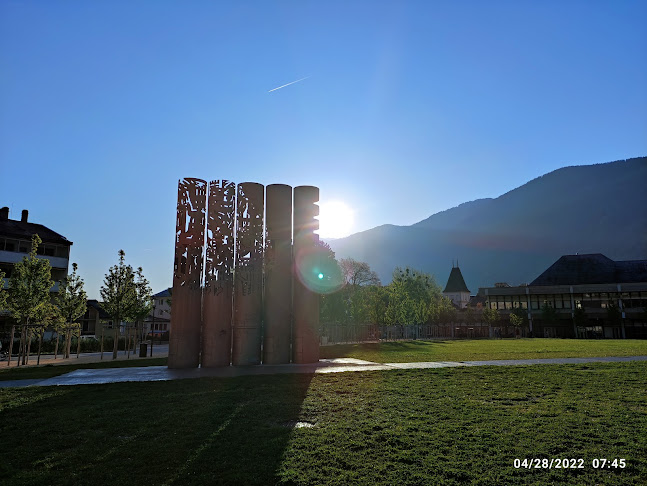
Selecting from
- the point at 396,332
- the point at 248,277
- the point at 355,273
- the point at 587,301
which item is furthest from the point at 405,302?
the point at 587,301

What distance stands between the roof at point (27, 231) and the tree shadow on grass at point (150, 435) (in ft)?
141

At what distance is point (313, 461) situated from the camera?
671 cm

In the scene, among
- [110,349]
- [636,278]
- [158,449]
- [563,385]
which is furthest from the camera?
[636,278]

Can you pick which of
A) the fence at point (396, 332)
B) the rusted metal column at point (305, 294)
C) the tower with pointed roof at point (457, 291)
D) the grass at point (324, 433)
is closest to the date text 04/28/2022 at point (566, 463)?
the grass at point (324, 433)

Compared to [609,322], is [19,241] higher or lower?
higher

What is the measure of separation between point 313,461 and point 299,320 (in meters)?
15.2

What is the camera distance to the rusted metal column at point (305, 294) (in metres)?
21.8

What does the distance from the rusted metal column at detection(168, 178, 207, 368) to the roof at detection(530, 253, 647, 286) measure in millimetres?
97394

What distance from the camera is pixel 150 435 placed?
27.1ft

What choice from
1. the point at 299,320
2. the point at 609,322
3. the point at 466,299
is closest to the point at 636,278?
the point at 609,322

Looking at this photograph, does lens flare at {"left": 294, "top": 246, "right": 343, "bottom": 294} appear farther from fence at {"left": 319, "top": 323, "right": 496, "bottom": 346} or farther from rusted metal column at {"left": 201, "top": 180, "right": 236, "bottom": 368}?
fence at {"left": 319, "top": 323, "right": 496, "bottom": 346}

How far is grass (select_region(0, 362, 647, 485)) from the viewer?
6219 mm

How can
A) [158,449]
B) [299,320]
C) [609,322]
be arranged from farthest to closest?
[609,322], [299,320], [158,449]

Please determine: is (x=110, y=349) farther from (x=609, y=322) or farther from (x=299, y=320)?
(x=609, y=322)
